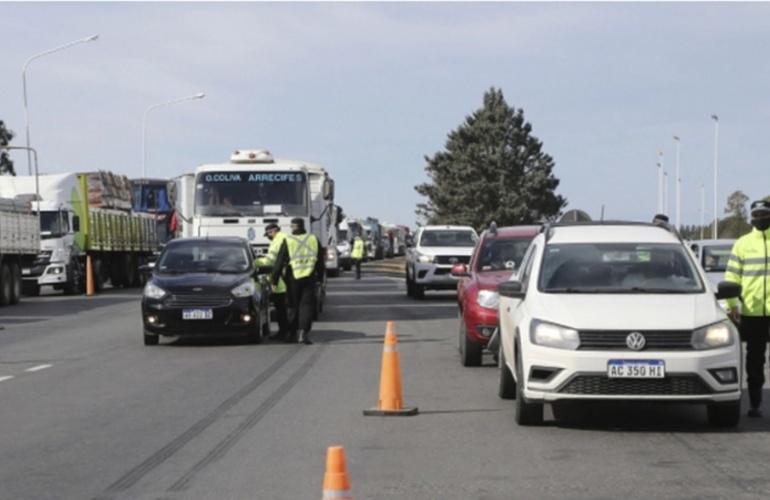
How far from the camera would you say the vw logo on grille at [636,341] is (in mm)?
10617

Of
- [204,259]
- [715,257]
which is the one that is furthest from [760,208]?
[715,257]

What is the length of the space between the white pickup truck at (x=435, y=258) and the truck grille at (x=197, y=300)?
14398 mm

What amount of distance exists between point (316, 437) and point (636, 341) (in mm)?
2569

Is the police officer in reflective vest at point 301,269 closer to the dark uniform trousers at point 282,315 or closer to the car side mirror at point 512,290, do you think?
the dark uniform trousers at point 282,315

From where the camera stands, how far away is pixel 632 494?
27.5ft

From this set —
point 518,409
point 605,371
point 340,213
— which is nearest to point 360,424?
point 518,409

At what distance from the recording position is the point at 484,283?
1689 cm

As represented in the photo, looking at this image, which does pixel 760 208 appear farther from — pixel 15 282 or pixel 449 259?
pixel 15 282

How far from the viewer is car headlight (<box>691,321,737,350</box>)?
35.1 ft

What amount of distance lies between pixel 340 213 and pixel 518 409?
919 inches

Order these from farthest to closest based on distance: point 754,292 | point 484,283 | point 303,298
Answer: point 303,298 < point 484,283 < point 754,292

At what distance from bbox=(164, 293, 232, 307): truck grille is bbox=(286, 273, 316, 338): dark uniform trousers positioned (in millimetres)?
916

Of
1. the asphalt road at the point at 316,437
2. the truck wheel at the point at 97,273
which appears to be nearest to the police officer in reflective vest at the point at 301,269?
the asphalt road at the point at 316,437

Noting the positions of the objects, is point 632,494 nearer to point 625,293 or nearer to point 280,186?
point 625,293
